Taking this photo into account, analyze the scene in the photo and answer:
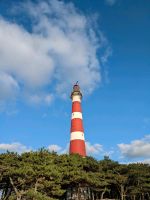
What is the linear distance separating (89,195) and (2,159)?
15.7m

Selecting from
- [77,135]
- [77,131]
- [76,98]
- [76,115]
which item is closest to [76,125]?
[77,131]

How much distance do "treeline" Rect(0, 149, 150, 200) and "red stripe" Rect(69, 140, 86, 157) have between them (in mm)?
2389

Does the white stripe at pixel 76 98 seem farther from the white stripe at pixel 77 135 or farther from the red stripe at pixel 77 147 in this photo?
the red stripe at pixel 77 147

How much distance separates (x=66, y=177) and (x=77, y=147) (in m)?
10.2

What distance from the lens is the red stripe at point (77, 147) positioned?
169ft

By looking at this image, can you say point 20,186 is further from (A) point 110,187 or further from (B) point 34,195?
(A) point 110,187

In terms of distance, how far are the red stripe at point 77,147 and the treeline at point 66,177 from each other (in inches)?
94.1

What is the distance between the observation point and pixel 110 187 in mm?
50969

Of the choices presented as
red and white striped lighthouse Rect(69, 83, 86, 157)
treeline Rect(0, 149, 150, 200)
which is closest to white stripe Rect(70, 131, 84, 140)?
red and white striped lighthouse Rect(69, 83, 86, 157)

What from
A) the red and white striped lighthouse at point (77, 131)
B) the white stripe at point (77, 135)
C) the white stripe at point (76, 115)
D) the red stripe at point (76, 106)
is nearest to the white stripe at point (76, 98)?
the red and white striped lighthouse at point (77, 131)

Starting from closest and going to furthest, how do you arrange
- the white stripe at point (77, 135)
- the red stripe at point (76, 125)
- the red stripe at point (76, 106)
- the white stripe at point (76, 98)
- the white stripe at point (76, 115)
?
the white stripe at point (77, 135) < the red stripe at point (76, 125) < the white stripe at point (76, 115) < the red stripe at point (76, 106) < the white stripe at point (76, 98)

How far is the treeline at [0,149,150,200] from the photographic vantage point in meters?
37.5

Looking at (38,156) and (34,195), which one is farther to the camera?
(38,156)

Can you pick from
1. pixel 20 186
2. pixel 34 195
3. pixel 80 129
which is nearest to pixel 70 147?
pixel 80 129
